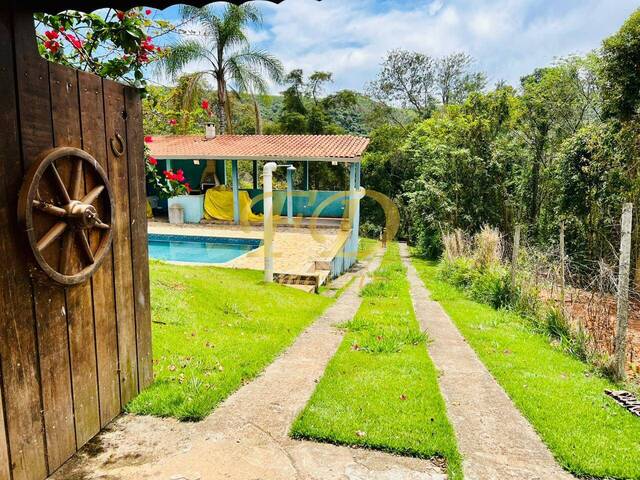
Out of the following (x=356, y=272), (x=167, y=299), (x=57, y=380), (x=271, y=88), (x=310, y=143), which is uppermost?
(x=271, y=88)

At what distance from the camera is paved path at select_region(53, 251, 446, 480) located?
2.79 metres

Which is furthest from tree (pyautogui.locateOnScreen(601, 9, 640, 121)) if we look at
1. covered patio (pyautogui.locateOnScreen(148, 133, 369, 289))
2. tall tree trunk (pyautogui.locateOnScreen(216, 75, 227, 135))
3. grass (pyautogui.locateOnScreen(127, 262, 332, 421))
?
tall tree trunk (pyautogui.locateOnScreen(216, 75, 227, 135))

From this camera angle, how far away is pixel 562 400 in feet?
14.3

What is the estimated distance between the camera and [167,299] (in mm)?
6633

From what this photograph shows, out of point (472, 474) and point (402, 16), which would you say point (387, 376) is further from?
point (402, 16)

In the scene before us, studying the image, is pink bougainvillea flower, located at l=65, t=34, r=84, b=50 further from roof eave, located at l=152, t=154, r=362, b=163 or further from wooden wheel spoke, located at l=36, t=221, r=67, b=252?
roof eave, located at l=152, t=154, r=362, b=163

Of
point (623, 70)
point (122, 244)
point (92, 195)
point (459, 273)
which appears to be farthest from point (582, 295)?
point (623, 70)

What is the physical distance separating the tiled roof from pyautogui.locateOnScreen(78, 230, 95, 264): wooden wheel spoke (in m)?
14.3

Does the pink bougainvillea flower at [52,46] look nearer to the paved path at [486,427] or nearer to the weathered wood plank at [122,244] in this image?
the weathered wood plank at [122,244]

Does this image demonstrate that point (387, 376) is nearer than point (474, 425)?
No

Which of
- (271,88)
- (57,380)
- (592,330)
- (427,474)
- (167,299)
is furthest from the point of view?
(271,88)

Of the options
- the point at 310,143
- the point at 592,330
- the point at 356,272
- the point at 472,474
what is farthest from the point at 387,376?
the point at 310,143

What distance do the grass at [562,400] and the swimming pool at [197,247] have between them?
29.2 ft

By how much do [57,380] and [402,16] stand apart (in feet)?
28.1
